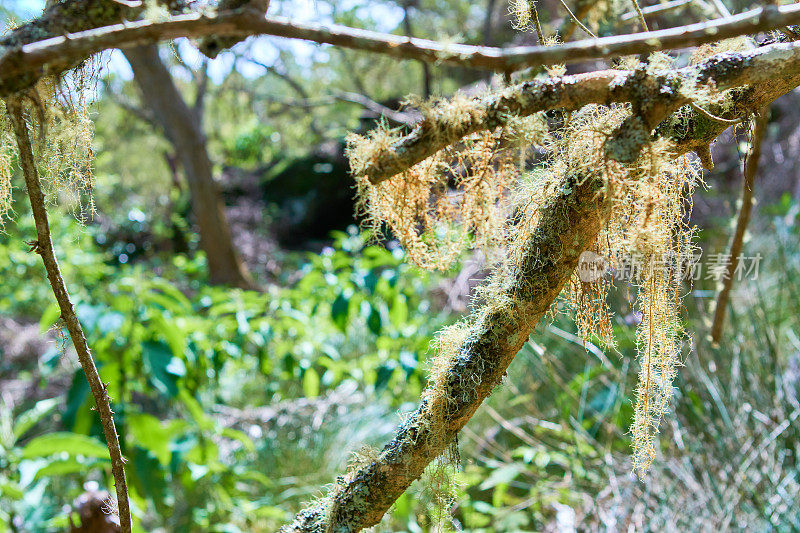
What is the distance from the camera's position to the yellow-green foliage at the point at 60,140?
517 millimetres

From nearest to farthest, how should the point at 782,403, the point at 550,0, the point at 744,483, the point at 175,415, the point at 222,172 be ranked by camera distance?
the point at 744,483 < the point at 782,403 < the point at 175,415 < the point at 550,0 < the point at 222,172

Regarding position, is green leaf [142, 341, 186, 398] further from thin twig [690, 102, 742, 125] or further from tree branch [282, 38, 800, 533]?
thin twig [690, 102, 742, 125]

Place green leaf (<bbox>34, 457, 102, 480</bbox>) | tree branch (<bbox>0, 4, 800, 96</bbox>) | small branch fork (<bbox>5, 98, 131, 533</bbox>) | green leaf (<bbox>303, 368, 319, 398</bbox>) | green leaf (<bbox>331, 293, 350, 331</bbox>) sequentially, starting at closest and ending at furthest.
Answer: tree branch (<bbox>0, 4, 800, 96</bbox>) → small branch fork (<bbox>5, 98, 131, 533</bbox>) → green leaf (<bbox>34, 457, 102, 480</bbox>) → green leaf (<bbox>331, 293, 350, 331</bbox>) → green leaf (<bbox>303, 368, 319, 398</bbox>)

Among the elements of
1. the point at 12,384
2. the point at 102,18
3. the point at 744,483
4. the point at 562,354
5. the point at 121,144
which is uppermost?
the point at 121,144

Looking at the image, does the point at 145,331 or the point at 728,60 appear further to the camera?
the point at 145,331

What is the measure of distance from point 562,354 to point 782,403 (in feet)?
2.09

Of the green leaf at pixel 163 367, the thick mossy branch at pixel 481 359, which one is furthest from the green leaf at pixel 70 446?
the thick mossy branch at pixel 481 359

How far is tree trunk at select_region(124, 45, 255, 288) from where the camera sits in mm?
3201

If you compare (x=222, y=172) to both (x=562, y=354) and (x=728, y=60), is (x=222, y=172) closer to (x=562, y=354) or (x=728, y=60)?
(x=562, y=354)

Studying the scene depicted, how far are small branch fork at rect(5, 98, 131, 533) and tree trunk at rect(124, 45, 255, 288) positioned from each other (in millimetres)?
2997

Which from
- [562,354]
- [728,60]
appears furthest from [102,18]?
[562,354]

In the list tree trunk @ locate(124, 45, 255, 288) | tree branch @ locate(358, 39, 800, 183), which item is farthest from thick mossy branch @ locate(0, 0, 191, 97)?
tree trunk @ locate(124, 45, 255, 288)

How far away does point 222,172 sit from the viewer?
18.9ft

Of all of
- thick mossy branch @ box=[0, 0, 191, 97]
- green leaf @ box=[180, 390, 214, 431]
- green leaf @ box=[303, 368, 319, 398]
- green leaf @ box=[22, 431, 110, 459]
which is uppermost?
thick mossy branch @ box=[0, 0, 191, 97]
